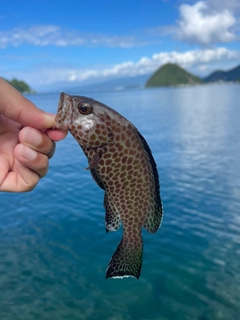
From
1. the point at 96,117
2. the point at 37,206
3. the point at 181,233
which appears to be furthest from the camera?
the point at 37,206

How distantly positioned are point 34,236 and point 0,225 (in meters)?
2.88

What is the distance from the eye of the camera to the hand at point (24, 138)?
4.75 meters

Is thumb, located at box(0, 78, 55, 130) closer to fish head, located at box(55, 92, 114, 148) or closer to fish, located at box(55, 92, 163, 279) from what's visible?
fish, located at box(55, 92, 163, 279)

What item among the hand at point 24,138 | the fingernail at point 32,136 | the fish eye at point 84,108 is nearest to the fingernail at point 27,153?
the hand at point 24,138

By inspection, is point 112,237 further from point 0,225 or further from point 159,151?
point 159,151

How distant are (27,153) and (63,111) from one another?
122 cm

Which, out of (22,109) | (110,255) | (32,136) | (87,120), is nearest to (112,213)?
(87,120)

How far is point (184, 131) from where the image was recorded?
49.4 metres

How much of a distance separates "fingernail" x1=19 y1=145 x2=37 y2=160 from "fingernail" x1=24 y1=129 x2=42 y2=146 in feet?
0.60

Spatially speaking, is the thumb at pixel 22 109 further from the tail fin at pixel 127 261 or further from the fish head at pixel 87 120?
the tail fin at pixel 127 261

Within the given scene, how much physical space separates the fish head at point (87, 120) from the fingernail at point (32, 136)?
87cm

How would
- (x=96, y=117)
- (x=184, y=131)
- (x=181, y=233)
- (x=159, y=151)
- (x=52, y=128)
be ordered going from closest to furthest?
(x=96, y=117) → (x=52, y=128) → (x=181, y=233) → (x=159, y=151) → (x=184, y=131)

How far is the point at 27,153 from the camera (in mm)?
4996

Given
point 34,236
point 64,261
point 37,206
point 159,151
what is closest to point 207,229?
point 64,261
